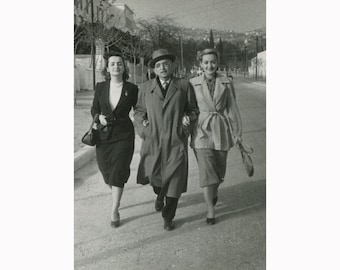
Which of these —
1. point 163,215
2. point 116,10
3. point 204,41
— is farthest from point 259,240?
point 116,10

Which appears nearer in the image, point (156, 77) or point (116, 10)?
point (156, 77)

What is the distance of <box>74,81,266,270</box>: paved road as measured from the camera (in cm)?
290

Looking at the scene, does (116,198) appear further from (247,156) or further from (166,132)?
(247,156)

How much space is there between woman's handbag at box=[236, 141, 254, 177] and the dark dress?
0.71m

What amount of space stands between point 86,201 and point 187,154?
734mm

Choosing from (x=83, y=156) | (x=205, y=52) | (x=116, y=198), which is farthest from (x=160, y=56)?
(x=116, y=198)

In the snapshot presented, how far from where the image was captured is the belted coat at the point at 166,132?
2936mm

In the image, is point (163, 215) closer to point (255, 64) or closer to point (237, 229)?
point (237, 229)

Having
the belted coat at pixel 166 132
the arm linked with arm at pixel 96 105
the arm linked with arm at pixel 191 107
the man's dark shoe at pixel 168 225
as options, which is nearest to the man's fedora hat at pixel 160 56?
the belted coat at pixel 166 132

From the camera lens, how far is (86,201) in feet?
10.00

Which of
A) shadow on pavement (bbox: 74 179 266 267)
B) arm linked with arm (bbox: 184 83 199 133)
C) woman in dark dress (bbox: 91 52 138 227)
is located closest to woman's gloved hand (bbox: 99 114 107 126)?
woman in dark dress (bbox: 91 52 138 227)

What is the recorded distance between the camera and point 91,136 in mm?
3051

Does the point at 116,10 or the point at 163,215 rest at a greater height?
the point at 116,10

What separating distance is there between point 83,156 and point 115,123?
31cm
